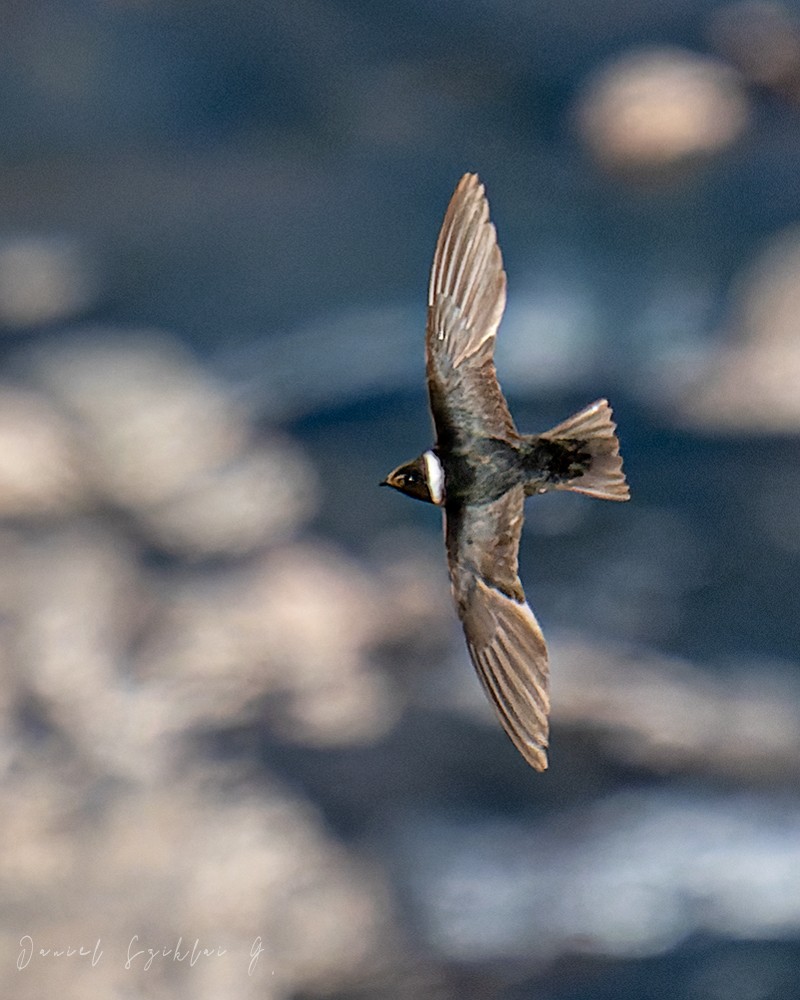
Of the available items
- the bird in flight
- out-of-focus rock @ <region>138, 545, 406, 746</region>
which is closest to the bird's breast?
the bird in flight

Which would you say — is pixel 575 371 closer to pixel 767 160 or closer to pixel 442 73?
pixel 767 160

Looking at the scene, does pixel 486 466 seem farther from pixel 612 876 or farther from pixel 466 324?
pixel 612 876

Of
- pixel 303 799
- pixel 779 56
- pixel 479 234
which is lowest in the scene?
pixel 303 799

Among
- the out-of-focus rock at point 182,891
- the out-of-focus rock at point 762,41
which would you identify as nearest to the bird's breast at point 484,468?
the out-of-focus rock at point 182,891

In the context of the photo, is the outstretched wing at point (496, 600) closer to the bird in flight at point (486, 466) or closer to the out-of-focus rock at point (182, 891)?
the bird in flight at point (486, 466)

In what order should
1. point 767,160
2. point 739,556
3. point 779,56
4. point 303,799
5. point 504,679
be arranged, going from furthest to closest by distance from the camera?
point 779,56
point 767,160
point 739,556
point 303,799
point 504,679

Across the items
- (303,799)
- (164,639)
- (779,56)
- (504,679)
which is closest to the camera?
(504,679)

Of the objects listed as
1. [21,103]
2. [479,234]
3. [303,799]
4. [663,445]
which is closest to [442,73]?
[21,103]

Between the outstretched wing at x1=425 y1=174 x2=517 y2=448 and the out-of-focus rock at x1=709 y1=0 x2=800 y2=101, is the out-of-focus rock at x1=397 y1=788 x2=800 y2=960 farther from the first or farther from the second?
the out-of-focus rock at x1=709 y1=0 x2=800 y2=101
